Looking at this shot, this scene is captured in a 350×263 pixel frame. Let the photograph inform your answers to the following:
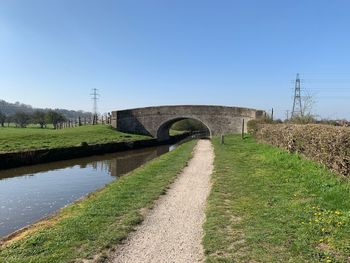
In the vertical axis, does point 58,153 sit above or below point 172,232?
below

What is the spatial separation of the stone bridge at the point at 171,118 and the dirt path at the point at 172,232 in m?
33.7

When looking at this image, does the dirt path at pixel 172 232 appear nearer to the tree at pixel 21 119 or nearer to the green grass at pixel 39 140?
the green grass at pixel 39 140

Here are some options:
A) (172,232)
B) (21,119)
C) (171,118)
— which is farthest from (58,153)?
(21,119)

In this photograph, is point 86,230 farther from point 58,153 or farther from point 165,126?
point 165,126

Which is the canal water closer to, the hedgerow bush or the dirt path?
the dirt path

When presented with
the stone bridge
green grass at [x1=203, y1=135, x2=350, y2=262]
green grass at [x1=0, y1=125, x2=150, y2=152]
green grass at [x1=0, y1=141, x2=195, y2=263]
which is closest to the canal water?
green grass at [x1=0, y1=141, x2=195, y2=263]

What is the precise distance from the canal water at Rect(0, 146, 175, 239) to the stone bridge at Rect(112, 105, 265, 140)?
19556mm

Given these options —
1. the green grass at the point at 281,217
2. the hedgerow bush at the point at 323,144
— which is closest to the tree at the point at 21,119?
the hedgerow bush at the point at 323,144

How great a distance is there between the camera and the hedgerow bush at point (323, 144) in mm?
9633

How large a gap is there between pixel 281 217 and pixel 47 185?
10.8 meters

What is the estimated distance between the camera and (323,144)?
11.3 m

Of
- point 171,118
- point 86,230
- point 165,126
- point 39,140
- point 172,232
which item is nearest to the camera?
point 172,232

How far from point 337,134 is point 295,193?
6.52 feet

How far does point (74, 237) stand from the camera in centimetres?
679
